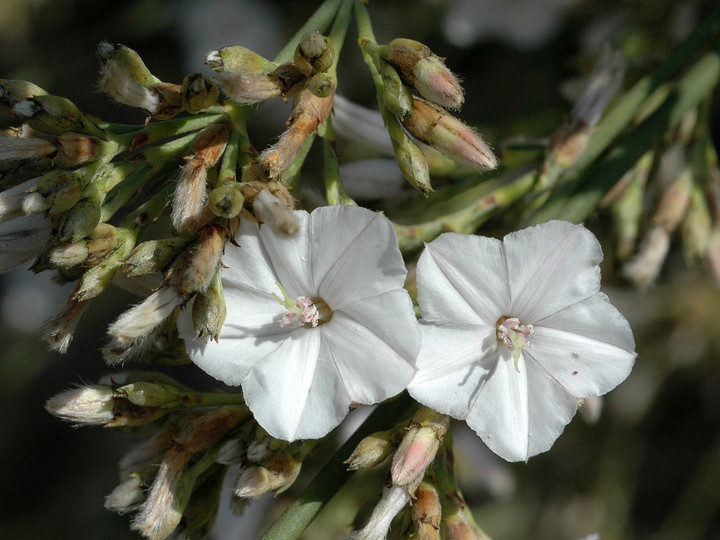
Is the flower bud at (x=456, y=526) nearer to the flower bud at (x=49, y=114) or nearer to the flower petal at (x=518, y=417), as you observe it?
the flower petal at (x=518, y=417)

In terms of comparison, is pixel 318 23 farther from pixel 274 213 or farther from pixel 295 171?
pixel 274 213

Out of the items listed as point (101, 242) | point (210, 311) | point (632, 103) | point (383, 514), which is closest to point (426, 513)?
point (383, 514)

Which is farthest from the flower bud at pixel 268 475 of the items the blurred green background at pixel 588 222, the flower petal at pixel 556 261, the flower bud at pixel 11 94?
the blurred green background at pixel 588 222

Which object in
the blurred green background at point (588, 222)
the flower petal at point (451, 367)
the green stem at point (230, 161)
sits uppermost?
the green stem at point (230, 161)

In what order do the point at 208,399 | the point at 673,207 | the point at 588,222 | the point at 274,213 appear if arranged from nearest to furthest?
the point at 274,213 < the point at 208,399 < the point at 673,207 < the point at 588,222

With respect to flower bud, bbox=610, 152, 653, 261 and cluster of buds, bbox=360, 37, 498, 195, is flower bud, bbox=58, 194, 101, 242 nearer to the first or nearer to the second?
cluster of buds, bbox=360, 37, 498, 195

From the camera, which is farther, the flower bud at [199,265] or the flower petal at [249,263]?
the flower petal at [249,263]

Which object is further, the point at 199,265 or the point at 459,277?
the point at 459,277
